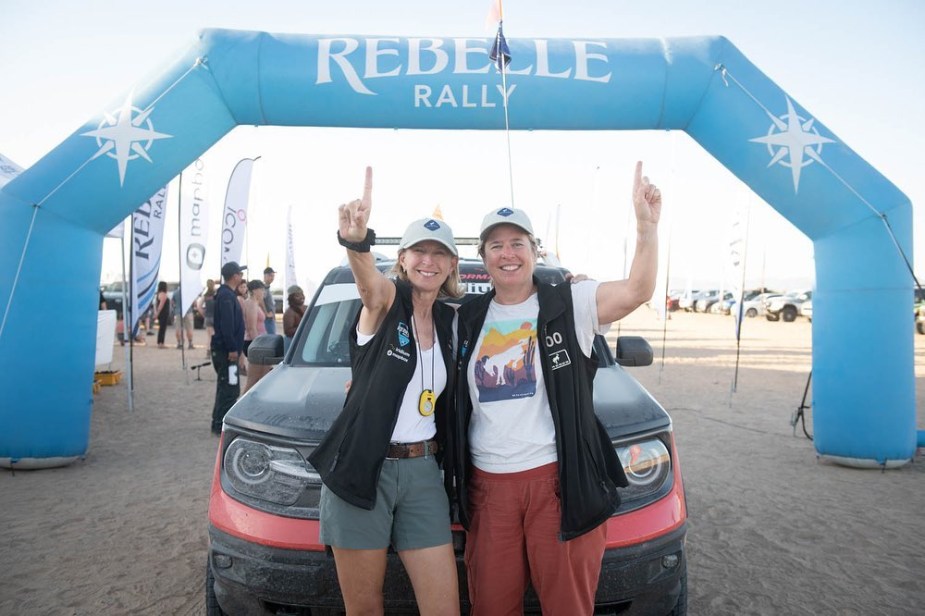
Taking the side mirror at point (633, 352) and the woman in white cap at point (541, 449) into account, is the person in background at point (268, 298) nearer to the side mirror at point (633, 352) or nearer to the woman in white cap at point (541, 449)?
the side mirror at point (633, 352)

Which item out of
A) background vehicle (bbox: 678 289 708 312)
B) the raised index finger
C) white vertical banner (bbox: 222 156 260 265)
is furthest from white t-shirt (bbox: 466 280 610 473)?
background vehicle (bbox: 678 289 708 312)

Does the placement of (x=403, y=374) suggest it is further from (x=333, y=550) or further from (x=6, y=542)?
(x=6, y=542)

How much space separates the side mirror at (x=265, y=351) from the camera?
10.6ft

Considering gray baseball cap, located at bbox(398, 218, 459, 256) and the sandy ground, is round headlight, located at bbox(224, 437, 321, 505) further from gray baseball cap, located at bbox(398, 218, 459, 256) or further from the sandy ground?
the sandy ground

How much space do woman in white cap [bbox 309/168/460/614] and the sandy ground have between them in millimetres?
1705

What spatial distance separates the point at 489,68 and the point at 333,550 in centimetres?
471

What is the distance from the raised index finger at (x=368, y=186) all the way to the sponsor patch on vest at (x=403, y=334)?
45 cm

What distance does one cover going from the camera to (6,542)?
396cm

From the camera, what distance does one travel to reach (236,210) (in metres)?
11.3

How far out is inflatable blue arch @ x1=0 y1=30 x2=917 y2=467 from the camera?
207 inches

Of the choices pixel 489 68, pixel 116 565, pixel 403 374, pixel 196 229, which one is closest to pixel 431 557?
pixel 403 374

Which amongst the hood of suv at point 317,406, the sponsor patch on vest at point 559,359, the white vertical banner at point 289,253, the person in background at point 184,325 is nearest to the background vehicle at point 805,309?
the white vertical banner at point 289,253

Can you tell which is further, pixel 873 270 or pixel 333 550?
pixel 873 270

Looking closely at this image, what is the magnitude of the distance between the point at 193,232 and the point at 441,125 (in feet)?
22.8
